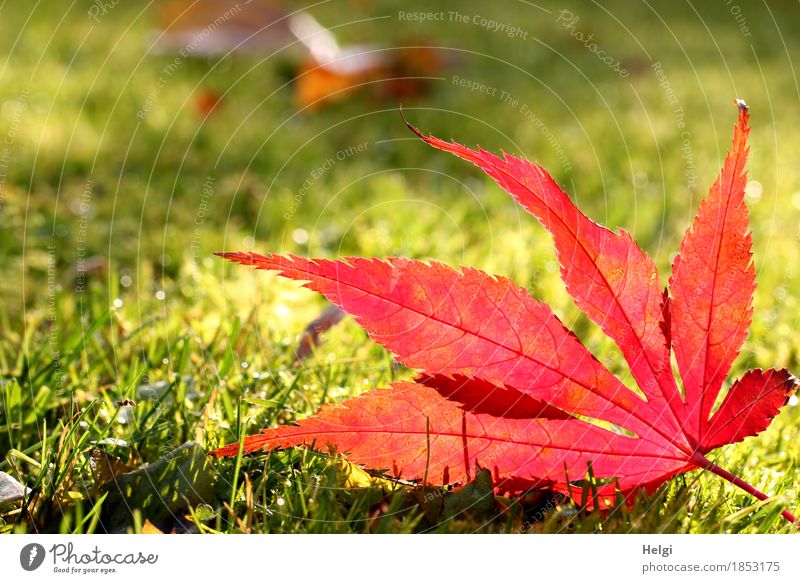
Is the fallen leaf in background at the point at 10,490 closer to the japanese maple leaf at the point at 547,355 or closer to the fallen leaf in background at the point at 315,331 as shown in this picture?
the japanese maple leaf at the point at 547,355

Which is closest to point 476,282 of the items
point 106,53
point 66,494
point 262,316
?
point 66,494

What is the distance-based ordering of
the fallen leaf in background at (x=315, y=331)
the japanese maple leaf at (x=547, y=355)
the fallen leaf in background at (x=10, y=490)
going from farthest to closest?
the fallen leaf in background at (x=315, y=331) < the fallen leaf in background at (x=10, y=490) < the japanese maple leaf at (x=547, y=355)

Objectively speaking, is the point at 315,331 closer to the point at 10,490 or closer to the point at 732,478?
the point at 10,490

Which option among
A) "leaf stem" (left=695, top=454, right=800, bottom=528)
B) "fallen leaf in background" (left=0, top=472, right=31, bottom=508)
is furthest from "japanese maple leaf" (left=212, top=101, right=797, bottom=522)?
"fallen leaf in background" (left=0, top=472, right=31, bottom=508)

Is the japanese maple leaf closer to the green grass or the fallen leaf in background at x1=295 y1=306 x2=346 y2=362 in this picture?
the green grass

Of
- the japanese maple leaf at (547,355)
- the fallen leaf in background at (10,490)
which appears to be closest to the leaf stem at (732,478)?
the japanese maple leaf at (547,355)

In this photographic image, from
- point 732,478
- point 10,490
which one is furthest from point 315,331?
point 732,478

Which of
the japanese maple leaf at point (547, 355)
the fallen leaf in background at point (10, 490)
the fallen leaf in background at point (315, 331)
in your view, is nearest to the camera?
the japanese maple leaf at point (547, 355)
